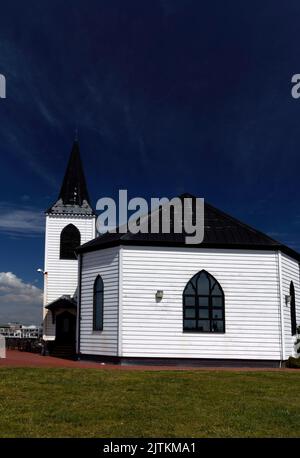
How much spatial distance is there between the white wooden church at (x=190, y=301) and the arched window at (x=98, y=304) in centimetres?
4

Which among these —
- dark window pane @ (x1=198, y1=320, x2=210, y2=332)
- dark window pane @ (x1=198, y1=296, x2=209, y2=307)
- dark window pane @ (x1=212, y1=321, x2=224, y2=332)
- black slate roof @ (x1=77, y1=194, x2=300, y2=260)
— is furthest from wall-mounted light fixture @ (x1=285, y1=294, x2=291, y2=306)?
dark window pane @ (x1=198, y1=320, x2=210, y2=332)

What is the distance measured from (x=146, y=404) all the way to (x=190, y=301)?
935 cm

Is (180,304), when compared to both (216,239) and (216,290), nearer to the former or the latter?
(216,290)

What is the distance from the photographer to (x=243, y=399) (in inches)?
396

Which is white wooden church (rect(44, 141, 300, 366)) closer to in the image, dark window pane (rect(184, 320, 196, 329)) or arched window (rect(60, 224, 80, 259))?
dark window pane (rect(184, 320, 196, 329))

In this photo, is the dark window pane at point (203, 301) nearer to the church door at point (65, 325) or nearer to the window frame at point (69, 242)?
the church door at point (65, 325)

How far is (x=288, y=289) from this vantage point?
19.5 metres

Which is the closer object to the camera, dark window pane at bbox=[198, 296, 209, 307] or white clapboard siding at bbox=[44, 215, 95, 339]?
dark window pane at bbox=[198, 296, 209, 307]

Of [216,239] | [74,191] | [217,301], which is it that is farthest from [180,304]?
[74,191]

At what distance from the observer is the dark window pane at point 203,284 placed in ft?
60.7

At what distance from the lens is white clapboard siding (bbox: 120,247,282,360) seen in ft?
58.9

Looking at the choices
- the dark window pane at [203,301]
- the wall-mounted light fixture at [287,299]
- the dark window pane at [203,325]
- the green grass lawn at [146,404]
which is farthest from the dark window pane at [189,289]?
the green grass lawn at [146,404]

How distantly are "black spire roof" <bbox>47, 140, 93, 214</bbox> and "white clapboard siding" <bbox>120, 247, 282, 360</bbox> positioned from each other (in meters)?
14.1
